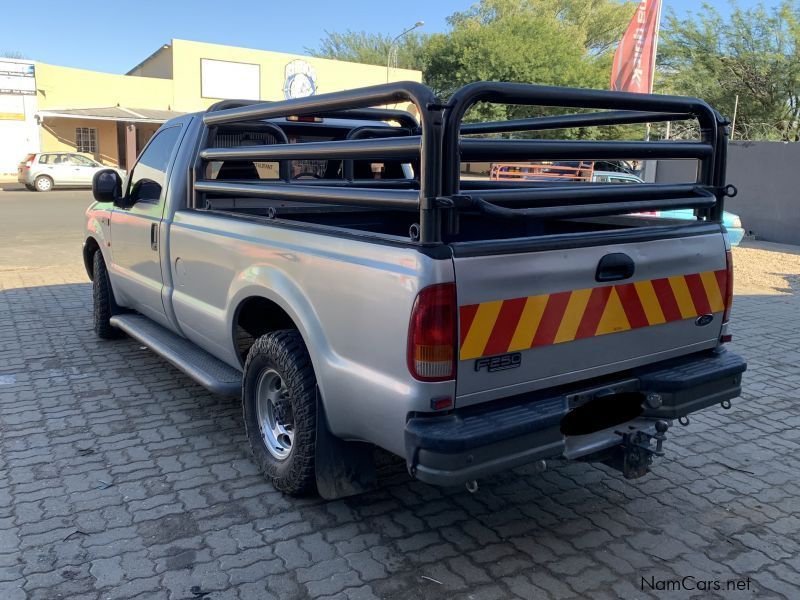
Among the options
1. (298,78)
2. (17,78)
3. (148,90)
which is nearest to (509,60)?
(298,78)

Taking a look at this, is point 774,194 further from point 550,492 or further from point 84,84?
point 84,84

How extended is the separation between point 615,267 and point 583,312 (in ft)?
0.84

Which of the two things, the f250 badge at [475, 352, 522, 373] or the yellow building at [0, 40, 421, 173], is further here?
the yellow building at [0, 40, 421, 173]

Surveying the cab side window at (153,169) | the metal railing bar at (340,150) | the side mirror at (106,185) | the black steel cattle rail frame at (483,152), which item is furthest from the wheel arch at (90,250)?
the metal railing bar at (340,150)

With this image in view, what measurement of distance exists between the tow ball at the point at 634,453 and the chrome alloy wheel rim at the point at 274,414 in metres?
1.59

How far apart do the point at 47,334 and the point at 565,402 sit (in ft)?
17.8

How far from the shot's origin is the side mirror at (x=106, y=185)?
5.27 meters

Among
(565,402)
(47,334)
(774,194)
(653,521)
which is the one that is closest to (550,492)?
(653,521)

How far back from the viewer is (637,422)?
10.9 feet

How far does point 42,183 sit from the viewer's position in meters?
26.8

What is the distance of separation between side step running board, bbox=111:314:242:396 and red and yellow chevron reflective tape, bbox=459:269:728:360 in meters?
1.81

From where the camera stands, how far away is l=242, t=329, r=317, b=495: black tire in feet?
10.8

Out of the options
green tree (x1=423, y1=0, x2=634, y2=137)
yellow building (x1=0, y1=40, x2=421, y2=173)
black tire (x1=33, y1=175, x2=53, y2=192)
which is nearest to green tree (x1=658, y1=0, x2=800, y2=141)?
green tree (x1=423, y1=0, x2=634, y2=137)

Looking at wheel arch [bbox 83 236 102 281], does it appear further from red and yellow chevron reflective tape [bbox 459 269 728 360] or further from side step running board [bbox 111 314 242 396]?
red and yellow chevron reflective tape [bbox 459 269 728 360]
